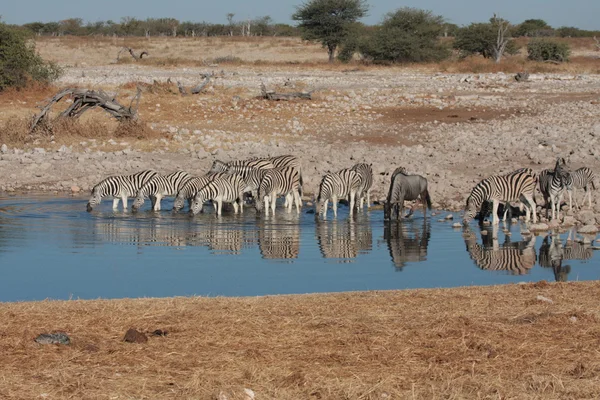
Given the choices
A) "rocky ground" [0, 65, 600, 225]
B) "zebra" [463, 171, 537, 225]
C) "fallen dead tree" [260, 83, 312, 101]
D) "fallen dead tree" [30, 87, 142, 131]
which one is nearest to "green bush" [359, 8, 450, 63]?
"rocky ground" [0, 65, 600, 225]

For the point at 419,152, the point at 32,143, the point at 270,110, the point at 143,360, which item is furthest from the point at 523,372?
the point at 270,110

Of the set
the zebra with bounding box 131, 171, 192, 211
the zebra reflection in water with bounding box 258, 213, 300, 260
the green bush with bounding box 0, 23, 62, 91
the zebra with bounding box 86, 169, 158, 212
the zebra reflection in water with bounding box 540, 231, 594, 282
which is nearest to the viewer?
the zebra reflection in water with bounding box 540, 231, 594, 282

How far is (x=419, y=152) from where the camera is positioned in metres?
22.8

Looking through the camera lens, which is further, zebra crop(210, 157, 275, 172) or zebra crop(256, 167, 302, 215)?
zebra crop(210, 157, 275, 172)

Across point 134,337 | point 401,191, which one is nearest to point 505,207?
point 401,191

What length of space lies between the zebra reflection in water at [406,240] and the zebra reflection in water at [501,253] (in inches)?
25.8

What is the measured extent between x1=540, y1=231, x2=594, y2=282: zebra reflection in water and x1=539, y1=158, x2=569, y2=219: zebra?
4.25ft

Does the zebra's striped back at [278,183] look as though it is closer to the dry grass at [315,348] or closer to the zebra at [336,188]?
the zebra at [336,188]

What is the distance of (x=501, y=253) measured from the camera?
537 inches

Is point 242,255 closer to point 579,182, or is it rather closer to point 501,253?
point 501,253

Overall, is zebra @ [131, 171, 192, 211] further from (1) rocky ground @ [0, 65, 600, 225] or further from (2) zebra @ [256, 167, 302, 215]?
(1) rocky ground @ [0, 65, 600, 225]

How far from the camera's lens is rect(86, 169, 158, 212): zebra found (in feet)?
58.0

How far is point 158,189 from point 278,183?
7.18 feet

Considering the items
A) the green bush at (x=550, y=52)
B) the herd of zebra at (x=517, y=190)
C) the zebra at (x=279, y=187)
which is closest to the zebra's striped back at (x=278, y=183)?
the zebra at (x=279, y=187)
